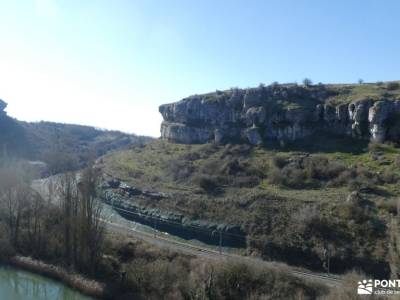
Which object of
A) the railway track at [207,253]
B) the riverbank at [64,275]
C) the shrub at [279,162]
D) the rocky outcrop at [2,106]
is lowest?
the riverbank at [64,275]

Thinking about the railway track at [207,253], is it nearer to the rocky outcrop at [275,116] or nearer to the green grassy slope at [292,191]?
the green grassy slope at [292,191]

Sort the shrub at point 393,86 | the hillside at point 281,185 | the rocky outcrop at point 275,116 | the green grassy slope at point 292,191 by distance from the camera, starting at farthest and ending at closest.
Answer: the shrub at point 393,86 → the rocky outcrop at point 275,116 → the hillside at point 281,185 → the green grassy slope at point 292,191

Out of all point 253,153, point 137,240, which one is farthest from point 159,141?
point 137,240

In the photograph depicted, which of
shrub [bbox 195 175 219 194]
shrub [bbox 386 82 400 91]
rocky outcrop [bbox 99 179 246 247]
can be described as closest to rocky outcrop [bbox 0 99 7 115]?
rocky outcrop [bbox 99 179 246 247]

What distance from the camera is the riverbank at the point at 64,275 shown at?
96.4 feet

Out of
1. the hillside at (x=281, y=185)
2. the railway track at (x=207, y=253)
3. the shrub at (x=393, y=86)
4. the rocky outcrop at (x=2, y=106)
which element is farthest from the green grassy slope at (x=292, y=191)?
the rocky outcrop at (x=2, y=106)

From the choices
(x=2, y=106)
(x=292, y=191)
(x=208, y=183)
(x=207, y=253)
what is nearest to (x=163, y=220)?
(x=208, y=183)

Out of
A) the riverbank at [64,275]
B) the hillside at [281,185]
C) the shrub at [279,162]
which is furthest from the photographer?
the shrub at [279,162]

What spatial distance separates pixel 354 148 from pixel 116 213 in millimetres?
31616

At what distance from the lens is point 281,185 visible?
4781cm

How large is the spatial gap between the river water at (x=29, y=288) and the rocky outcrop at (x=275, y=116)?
38.8 metres

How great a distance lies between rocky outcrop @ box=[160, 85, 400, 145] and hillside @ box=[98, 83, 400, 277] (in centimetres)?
29

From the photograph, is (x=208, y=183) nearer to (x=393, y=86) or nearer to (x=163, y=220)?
(x=163, y=220)

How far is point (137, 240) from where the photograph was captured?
3650 centimetres
